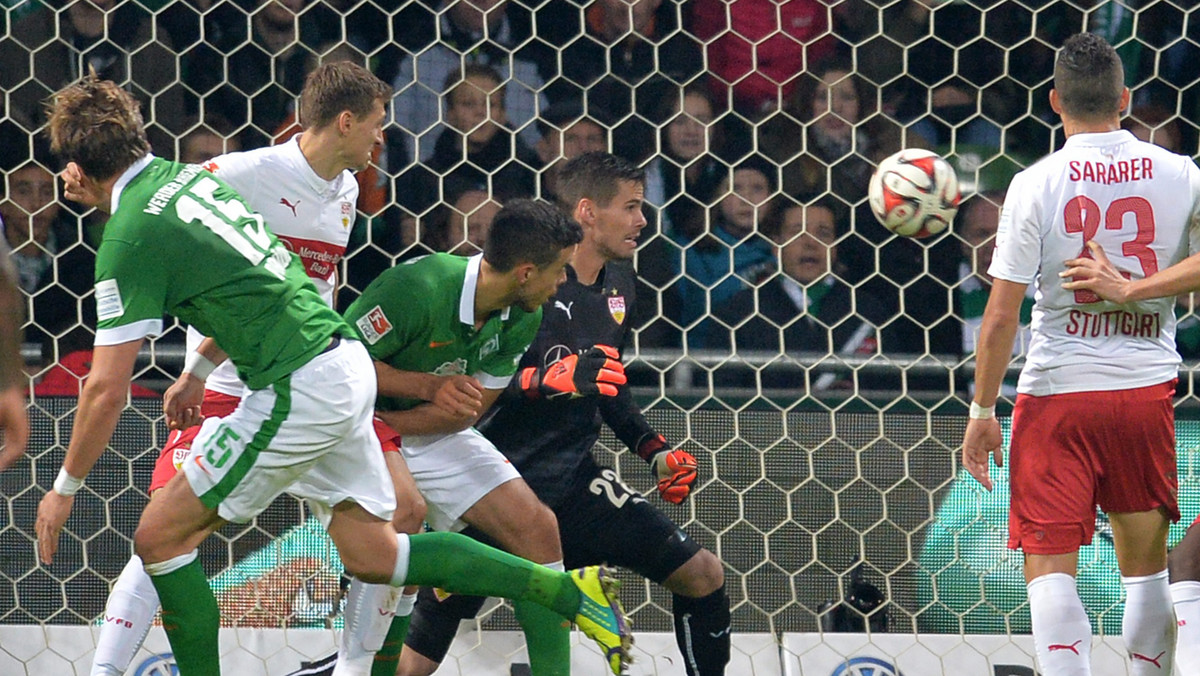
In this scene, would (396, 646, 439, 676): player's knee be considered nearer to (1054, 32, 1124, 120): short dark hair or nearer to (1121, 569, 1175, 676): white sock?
(1121, 569, 1175, 676): white sock

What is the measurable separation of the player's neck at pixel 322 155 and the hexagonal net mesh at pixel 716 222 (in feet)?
2.36

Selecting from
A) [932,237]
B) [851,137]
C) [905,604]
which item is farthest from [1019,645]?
[851,137]

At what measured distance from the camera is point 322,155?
149 inches

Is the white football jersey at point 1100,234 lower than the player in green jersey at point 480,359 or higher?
higher

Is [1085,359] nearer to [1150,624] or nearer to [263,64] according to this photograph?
[1150,624]

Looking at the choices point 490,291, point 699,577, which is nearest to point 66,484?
point 490,291

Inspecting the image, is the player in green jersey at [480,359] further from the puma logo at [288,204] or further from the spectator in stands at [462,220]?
the spectator in stands at [462,220]

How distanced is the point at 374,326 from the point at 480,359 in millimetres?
282

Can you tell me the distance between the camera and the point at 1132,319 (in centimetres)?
339

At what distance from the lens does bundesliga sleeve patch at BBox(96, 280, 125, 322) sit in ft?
9.78

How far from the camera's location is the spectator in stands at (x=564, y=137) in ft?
15.9

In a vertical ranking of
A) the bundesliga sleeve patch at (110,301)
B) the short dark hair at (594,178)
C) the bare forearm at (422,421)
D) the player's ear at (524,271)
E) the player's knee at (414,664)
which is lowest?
the player's knee at (414,664)

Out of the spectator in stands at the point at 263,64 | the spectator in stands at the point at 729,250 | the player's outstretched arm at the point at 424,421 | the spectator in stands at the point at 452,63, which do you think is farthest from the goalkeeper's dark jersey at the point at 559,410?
the spectator in stands at the point at 263,64

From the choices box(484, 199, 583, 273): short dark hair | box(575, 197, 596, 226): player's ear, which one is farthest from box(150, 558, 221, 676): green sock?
box(575, 197, 596, 226): player's ear
